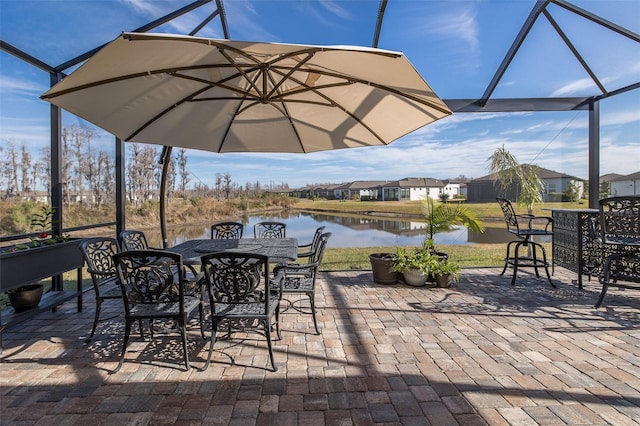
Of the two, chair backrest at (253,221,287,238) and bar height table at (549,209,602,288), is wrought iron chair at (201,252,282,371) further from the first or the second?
bar height table at (549,209,602,288)

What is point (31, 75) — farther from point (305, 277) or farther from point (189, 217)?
point (305, 277)

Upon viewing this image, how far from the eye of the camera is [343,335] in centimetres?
311

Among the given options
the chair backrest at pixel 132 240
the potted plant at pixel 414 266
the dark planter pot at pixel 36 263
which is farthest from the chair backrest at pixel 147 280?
the potted plant at pixel 414 266

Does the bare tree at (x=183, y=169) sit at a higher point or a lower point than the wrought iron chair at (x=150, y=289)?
higher

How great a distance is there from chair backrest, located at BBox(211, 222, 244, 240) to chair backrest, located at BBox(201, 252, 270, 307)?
2.33 metres

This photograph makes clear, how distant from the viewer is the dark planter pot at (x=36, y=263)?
279cm

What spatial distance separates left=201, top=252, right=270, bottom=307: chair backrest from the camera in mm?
2389

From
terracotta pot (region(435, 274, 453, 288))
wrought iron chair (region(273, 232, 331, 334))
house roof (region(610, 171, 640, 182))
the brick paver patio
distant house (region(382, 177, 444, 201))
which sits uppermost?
house roof (region(610, 171, 640, 182))

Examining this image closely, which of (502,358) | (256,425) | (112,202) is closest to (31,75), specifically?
(112,202)

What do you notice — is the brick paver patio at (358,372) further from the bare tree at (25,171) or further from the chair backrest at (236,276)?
the bare tree at (25,171)

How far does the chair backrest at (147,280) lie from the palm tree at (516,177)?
5.80m

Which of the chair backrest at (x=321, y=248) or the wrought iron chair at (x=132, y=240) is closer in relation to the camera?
the chair backrest at (x=321, y=248)

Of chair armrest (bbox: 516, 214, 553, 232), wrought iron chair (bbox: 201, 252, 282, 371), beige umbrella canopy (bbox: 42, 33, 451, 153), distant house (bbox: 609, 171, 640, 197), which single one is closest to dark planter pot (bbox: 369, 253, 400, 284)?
beige umbrella canopy (bbox: 42, 33, 451, 153)

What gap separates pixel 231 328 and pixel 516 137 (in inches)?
234
